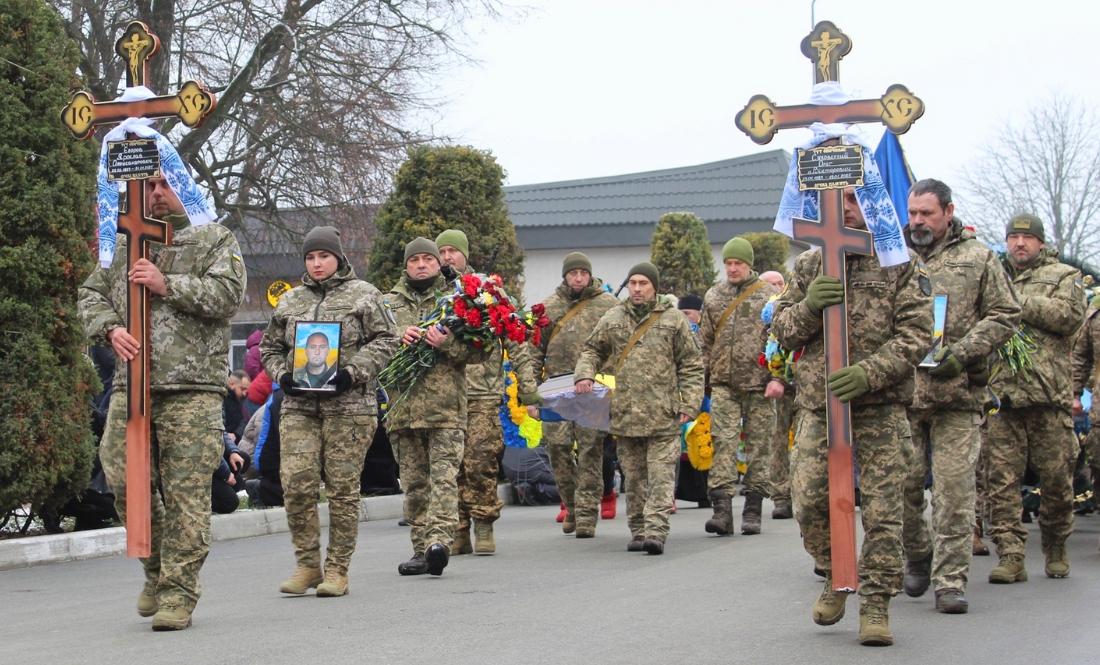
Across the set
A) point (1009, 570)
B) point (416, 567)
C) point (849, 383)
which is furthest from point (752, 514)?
point (849, 383)

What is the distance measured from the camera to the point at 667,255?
90.8ft

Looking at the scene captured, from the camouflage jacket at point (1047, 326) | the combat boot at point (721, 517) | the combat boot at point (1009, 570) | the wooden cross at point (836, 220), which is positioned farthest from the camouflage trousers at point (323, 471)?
the combat boot at point (721, 517)

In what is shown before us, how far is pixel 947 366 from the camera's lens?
24.9 feet

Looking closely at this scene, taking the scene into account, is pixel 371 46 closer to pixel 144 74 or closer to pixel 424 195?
pixel 424 195

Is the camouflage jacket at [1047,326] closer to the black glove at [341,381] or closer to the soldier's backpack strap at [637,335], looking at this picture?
the soldier's backpack strap at [637,335]

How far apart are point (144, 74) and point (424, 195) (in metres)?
9.13

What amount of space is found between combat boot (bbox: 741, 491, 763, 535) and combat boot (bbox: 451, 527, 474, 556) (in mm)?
2560

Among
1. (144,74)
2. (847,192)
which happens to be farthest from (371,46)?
(847,192)

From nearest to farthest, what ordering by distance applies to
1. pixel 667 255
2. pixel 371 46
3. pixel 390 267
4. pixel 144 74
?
pixel 144 74
pixel 390 267
pixel 371 46
pixel 667 255

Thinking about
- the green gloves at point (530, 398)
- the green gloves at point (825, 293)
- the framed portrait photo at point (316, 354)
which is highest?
the green gloves at point (825, 293)

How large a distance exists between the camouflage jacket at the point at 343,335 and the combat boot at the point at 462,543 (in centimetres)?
247

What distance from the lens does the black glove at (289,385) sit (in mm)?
8125

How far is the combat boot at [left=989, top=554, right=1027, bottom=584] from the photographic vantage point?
885 cm

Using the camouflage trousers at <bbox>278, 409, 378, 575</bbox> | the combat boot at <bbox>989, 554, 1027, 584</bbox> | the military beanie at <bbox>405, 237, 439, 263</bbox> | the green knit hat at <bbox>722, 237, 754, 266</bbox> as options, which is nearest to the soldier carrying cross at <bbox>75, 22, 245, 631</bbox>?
the camouflage trousers at <bbox>278, 409, 378, 575</bbox>
